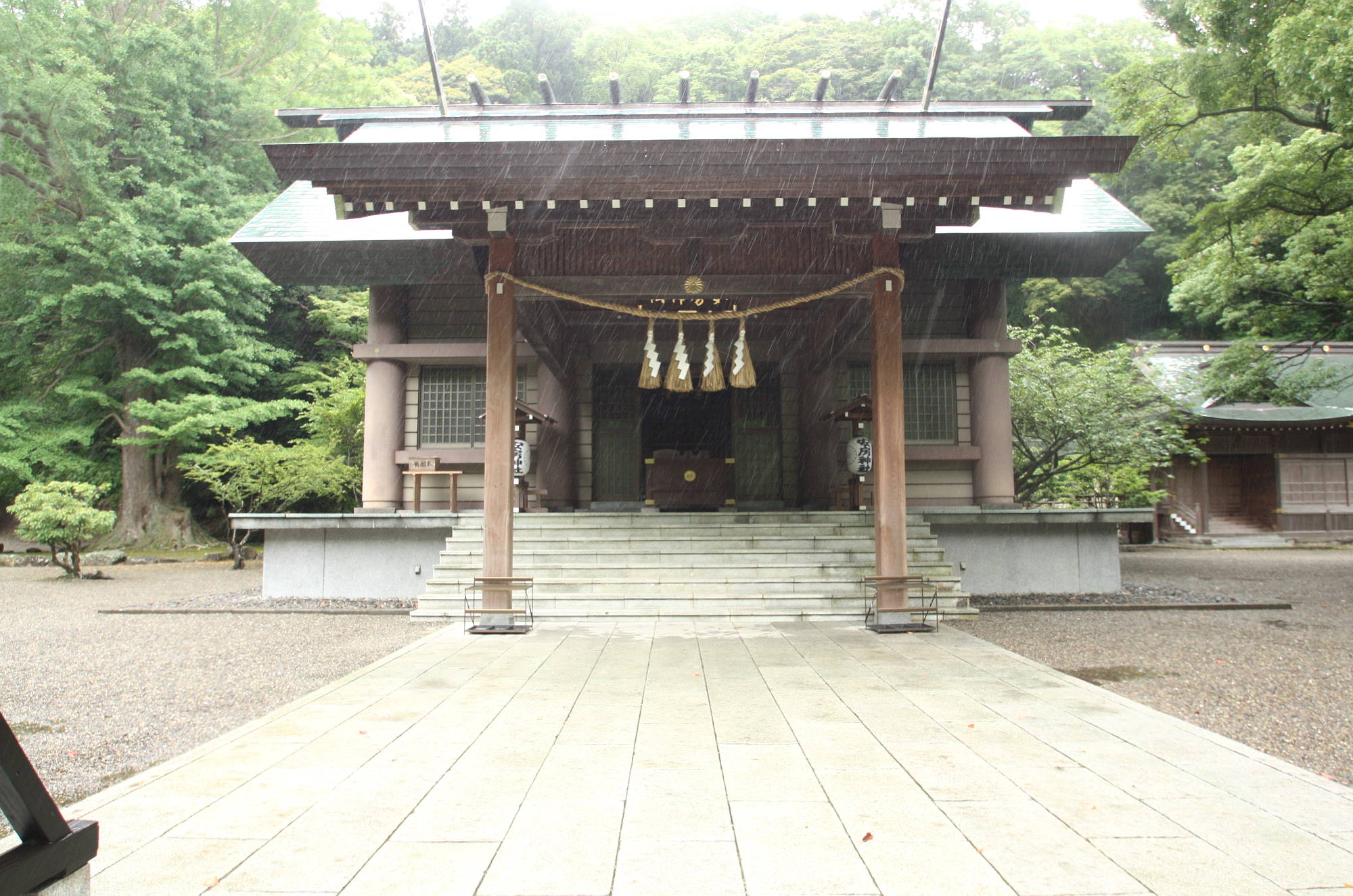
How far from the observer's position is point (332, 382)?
1697cm

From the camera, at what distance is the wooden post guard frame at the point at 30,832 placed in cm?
146

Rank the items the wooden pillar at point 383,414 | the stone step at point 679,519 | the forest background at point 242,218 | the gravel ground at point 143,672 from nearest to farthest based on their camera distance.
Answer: the gravel ground at point 143,672 → the stone step at point 679,519 → the forest background at point 242,218 → the wooden pillar at point 383,414

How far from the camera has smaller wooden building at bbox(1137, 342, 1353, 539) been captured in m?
21.0

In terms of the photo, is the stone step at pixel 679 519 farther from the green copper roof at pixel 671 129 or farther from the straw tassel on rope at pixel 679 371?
the green copper roof at pixel 671 129

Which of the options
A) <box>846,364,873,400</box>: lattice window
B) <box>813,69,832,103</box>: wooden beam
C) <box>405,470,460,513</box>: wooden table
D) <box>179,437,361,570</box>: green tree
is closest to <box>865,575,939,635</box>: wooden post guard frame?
<box>846,364,873,400</box>: lattice window

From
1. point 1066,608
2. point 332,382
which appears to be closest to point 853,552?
point 1066,608

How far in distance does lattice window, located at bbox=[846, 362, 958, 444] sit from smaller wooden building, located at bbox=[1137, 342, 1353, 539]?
40.7 ft

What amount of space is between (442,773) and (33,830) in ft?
6.37

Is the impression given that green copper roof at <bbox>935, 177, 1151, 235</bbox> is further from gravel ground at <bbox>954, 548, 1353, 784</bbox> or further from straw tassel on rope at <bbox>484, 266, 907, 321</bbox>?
gravel ground at <bbox>954, 548, 1353, 784</bbox>

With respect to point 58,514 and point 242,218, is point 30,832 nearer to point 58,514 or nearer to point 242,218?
point 58,514

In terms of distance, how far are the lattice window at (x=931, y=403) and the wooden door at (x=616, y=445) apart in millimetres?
4014

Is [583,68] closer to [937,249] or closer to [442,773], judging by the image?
[937,249]

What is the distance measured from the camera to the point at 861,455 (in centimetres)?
1062

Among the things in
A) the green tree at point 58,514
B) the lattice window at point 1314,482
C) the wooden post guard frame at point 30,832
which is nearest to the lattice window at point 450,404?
the green tree at point 58,514
